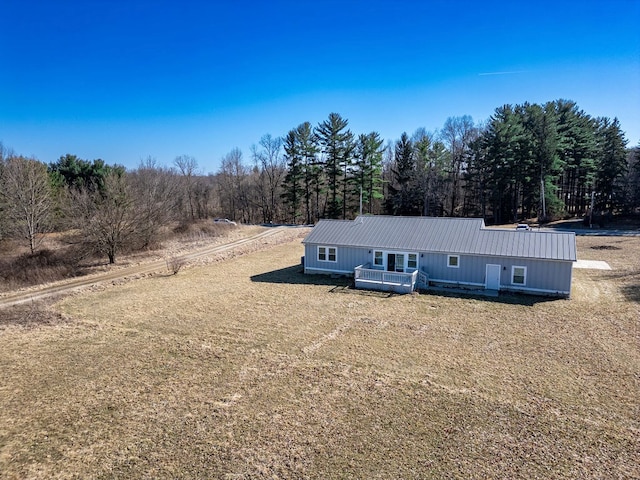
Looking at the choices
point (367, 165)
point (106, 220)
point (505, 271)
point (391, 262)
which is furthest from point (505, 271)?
point (367, 165)

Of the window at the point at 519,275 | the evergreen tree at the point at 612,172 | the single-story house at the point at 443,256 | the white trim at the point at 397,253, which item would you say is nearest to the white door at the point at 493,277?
the single-story house at the point at 443,256

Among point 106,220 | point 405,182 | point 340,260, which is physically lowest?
point 340,260

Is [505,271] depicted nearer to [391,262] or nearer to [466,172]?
[391,262]

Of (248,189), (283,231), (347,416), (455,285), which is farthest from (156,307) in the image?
(248,189)

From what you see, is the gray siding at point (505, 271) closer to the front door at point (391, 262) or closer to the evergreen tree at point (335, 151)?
the front door at point (391, 262)

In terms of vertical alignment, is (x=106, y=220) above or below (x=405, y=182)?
below

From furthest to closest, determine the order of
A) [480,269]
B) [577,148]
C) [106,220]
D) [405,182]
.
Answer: [405,182] → [577,148] → [106,220] → [480,269]
